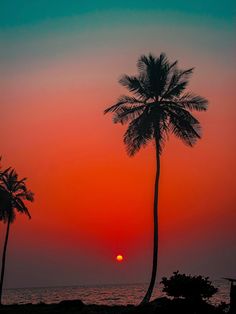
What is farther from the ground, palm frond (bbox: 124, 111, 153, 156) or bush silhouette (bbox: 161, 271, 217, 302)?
palm frond (bbox: 124, 111, 153, 156)

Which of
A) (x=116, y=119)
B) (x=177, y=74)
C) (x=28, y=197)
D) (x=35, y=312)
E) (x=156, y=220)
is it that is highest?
(x=177, y=74)

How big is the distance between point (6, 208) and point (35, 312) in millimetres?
25627

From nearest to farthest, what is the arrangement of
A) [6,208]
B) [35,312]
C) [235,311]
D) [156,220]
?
[235,311]
[35,312]
[156,220]
[6,208]

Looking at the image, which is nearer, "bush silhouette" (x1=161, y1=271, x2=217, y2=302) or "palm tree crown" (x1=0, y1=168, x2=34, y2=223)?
"bush silhouette" (x1=161, y1=271, x2=217, y2=302)

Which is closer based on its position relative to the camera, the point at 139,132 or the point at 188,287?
the point at 188,287

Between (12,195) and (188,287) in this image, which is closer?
(188,287)

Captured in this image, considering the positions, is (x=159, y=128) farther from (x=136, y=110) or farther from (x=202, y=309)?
(x=202, y=309)

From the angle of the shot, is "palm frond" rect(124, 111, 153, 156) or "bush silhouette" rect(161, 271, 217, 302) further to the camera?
"palm frond" rect(124, 111, 153, 156)

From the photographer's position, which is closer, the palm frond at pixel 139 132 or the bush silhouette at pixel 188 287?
the bush silhouette at pixel 188 287

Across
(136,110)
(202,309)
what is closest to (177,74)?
(136,110)

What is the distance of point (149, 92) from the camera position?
131ft

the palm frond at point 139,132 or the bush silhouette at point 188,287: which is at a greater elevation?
the palm frond at point 139,132

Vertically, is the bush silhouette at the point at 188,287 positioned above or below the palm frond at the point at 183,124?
below

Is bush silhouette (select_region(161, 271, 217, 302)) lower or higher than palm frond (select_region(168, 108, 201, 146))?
lower
